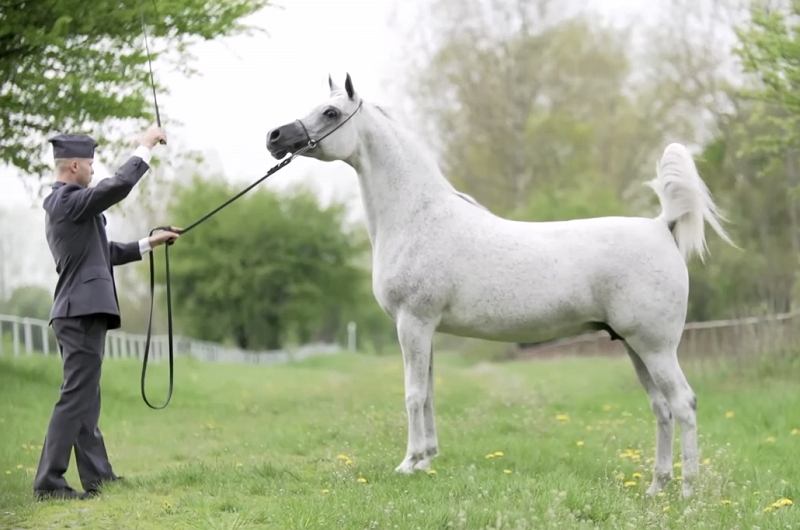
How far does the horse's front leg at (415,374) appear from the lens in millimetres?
5930

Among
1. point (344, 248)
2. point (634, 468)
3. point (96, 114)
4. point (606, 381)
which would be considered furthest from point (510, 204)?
point (634, 468)

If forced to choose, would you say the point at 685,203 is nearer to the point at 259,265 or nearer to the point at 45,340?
the point at 45,340

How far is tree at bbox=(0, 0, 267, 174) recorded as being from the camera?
32.9 feet

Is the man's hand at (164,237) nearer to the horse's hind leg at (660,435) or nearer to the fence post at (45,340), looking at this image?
the horse's hind leg at (660,435)

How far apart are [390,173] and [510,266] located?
45.4 inches

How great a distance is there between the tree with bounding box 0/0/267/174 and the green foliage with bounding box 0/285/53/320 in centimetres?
1079

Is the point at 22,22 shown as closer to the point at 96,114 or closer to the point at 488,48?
the point at 96,114

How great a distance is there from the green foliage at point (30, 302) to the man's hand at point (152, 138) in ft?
55.0

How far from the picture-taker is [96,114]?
10.6 m

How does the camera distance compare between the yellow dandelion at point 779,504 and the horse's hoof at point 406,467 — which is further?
the horse's hoof at point 406,467

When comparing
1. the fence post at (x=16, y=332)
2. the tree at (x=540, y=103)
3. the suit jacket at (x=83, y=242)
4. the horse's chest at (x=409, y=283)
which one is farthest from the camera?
the tree at (x=540, y=103)

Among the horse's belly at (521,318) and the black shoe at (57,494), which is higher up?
the horse's belly at (521,318)

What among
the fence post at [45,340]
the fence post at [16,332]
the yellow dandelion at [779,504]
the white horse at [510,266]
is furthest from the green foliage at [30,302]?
the yellow dandelion at [779,504]

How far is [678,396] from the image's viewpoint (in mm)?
5629
